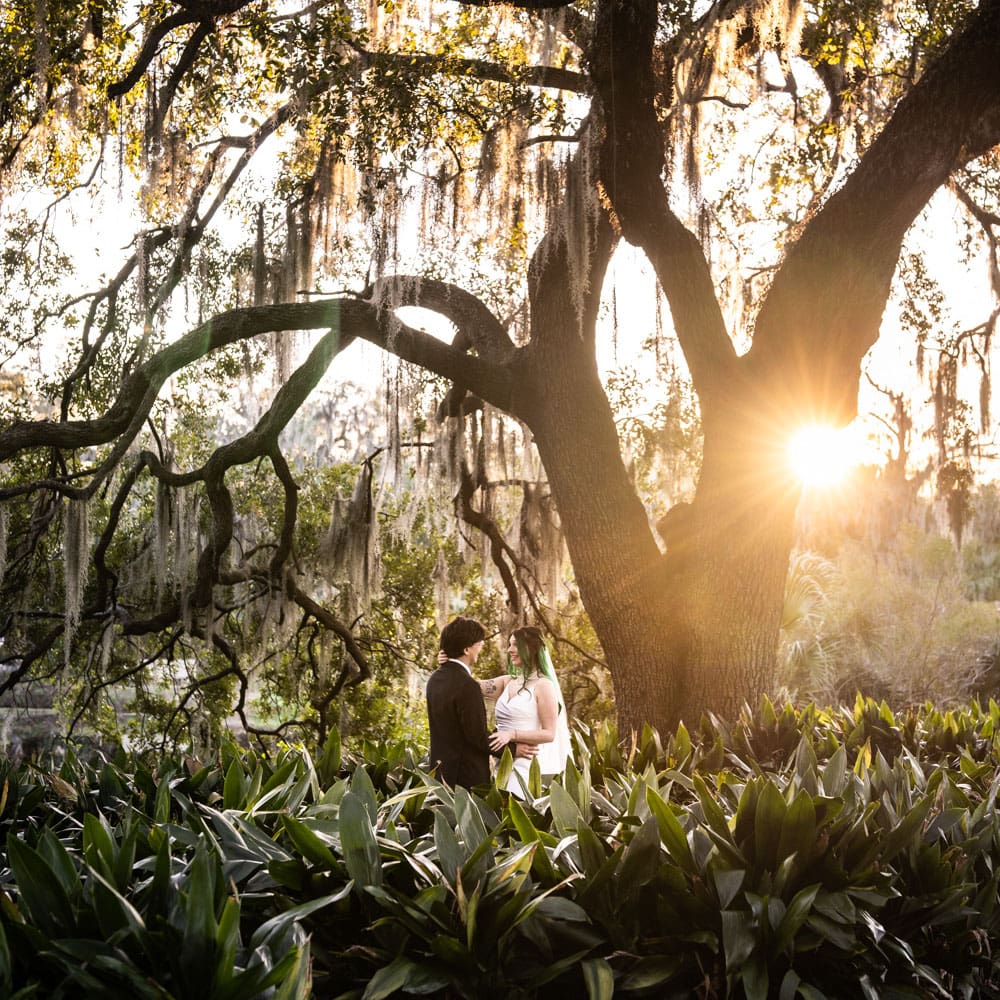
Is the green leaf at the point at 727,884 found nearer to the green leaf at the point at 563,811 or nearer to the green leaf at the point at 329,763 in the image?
the green leaf at the point at 563,811

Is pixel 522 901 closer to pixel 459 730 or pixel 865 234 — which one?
pixel 459 730

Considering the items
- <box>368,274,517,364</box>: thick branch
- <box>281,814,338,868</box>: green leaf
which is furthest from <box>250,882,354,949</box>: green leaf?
<box>368,274,517,364</box>: thick branch

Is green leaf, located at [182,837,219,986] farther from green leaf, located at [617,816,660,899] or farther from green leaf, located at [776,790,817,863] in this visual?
green leaf, located at [776,790,817,863]

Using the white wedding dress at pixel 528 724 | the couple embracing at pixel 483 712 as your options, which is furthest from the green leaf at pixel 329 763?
the white wedding dress at pixel 528 724

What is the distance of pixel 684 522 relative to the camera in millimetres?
5762

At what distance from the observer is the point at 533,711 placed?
5.25 m

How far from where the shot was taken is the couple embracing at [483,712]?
454cm

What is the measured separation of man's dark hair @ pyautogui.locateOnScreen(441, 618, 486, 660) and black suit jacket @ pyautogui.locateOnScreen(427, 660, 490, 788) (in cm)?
18

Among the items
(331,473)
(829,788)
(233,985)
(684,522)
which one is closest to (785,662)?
(331,473)

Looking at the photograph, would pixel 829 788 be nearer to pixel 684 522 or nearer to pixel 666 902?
pixel 666 902

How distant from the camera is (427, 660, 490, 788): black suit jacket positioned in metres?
4.53

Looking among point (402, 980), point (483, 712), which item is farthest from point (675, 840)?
point (483, 712)

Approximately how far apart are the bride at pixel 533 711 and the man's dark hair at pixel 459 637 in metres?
0.58

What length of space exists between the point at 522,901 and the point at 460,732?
2.20 meters
